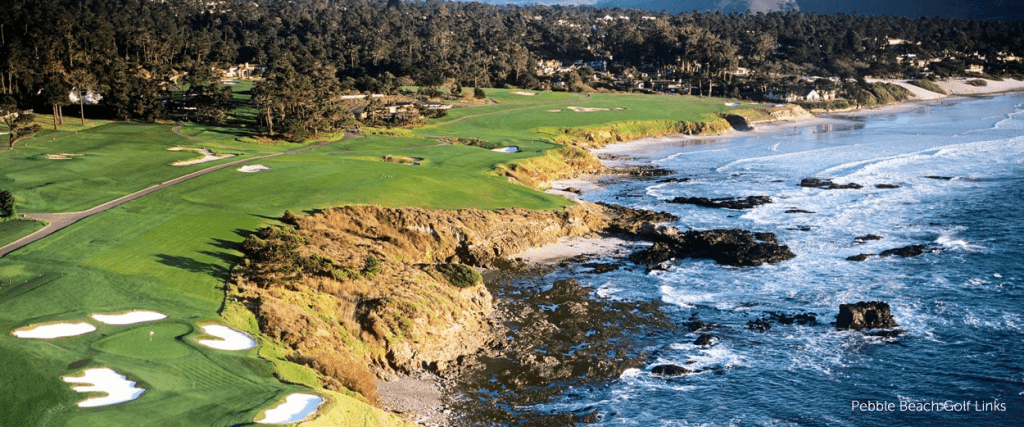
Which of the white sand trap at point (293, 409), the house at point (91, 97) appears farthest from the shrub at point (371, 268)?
the house at point (91, 97)

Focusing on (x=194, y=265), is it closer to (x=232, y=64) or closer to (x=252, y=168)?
(x=252, y=168)

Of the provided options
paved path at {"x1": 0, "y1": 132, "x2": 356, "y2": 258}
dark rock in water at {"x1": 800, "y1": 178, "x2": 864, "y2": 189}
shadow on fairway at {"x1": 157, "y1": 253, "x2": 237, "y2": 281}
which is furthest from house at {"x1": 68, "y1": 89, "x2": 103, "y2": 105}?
dark rock in water at {"x1": 800, "y1": 178, "x2": 864, "y2": 189}

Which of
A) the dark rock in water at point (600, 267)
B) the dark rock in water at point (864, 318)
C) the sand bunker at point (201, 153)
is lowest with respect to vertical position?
the dark rock in water at point (600, 267)

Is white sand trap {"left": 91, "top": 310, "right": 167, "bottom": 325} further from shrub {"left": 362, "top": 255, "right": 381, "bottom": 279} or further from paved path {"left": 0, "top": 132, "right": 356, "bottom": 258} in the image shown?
paved path {"left": 0, "top": 132, "right": 356, "bottom": 258}

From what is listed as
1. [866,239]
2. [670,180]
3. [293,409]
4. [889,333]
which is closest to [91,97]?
[670,180]

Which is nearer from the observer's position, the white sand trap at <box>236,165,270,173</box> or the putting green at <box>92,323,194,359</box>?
the putting green at <box>92,323,194,359</box>

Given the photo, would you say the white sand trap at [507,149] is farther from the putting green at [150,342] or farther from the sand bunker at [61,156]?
the putting green at [150,342]
